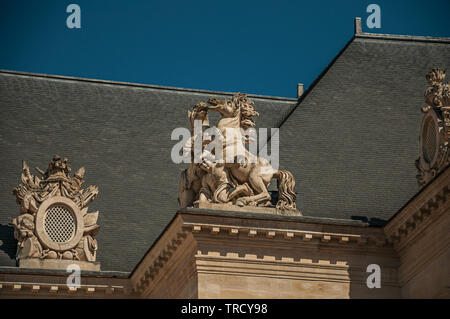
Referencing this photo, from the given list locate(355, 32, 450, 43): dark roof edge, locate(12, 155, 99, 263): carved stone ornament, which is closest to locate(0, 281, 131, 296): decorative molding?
locate(12, 155, 99, 263): carved stone ornament

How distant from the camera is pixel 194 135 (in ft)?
104

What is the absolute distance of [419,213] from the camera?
1194 inches

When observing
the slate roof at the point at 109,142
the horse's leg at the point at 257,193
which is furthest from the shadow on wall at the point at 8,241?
the horse's leg at the point at 257,193

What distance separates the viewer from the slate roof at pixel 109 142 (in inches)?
1416

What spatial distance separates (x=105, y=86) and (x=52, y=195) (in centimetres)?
728

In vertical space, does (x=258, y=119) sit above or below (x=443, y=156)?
above

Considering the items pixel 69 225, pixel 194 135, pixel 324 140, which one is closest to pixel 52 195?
pixel 69 225

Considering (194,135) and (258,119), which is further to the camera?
(258,119)

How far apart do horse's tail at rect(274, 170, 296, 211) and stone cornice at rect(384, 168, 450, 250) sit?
2199 mm

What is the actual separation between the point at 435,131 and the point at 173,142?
10.1 meters

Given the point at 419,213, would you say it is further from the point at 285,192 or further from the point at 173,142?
the point at 173,142

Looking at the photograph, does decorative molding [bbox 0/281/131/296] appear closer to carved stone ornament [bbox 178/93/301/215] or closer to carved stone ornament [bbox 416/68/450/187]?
carved stone ornament [bbox 178/93/301/215]

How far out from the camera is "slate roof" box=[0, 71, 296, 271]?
3597 centimetres

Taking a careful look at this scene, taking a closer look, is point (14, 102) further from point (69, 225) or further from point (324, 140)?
point (324, 140)
